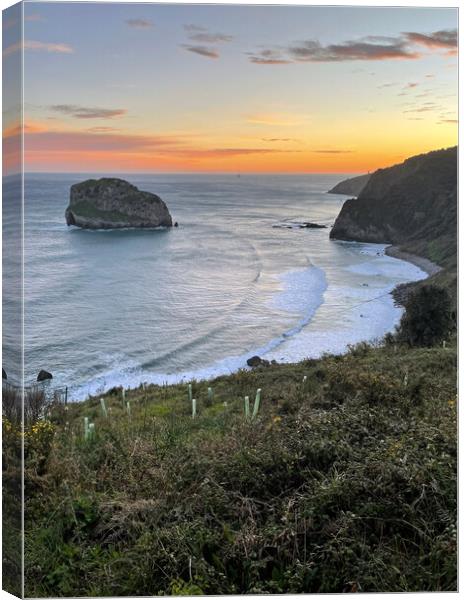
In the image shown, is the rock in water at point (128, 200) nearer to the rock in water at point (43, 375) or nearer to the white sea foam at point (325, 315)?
the white sea foam at point (325, 315)

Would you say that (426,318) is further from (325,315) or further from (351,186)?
(351,186)

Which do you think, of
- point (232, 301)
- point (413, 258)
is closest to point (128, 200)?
point (232, 301)

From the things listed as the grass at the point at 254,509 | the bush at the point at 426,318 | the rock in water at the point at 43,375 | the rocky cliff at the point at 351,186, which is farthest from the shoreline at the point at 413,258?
the rock in water at the point at 43,375

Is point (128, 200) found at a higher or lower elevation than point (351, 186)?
lower

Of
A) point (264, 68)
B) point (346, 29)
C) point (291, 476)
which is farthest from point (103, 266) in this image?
point (291, 476)

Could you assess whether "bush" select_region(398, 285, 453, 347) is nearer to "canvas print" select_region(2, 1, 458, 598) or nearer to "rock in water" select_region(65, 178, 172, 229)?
"canvas print" select_region(2, 1, 458, 598)

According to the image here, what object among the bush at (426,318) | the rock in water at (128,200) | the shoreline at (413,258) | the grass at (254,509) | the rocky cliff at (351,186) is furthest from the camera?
the rock in water at (128,200)
